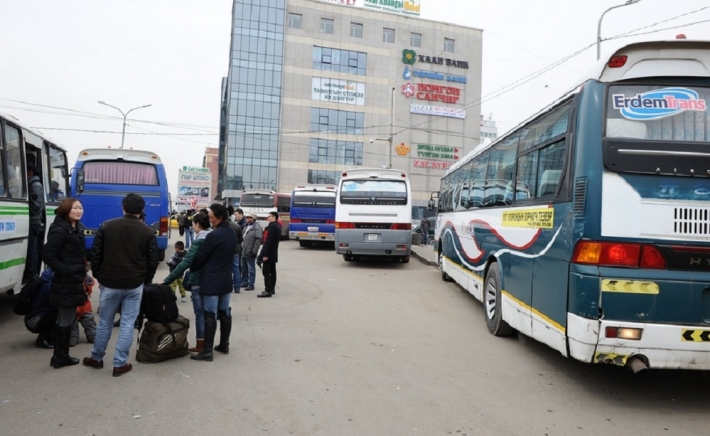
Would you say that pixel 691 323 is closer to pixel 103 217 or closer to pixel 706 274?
pixel 706 274

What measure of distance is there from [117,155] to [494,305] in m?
11.3

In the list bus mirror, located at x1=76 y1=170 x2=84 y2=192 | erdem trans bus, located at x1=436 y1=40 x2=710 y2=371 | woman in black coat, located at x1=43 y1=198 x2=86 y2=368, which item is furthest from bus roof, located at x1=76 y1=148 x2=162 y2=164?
erdem trans bus, located at x1=436 y1=40 x2=710 y2=371

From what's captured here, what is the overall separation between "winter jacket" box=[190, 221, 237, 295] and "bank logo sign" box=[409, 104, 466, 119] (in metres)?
51.6

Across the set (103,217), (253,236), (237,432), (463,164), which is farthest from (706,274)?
(103,217)

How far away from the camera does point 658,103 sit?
453cm

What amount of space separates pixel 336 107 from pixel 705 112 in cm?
5042

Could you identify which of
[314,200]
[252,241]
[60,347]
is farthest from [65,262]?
[314,200]

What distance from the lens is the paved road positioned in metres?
3.98

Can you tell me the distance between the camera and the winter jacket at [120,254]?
494 cm

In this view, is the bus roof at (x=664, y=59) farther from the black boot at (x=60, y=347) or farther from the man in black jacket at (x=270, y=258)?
the man in black jacket at (x=270, y=258)

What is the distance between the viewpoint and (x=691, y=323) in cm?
425

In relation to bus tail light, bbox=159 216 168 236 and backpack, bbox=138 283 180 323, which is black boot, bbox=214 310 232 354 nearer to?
backpack, bbox=138 283 180 323

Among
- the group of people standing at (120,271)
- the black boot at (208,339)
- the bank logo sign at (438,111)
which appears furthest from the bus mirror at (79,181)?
the bank logo sign at (438,111)

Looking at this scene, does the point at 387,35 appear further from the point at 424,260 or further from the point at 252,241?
the point at 252,241
